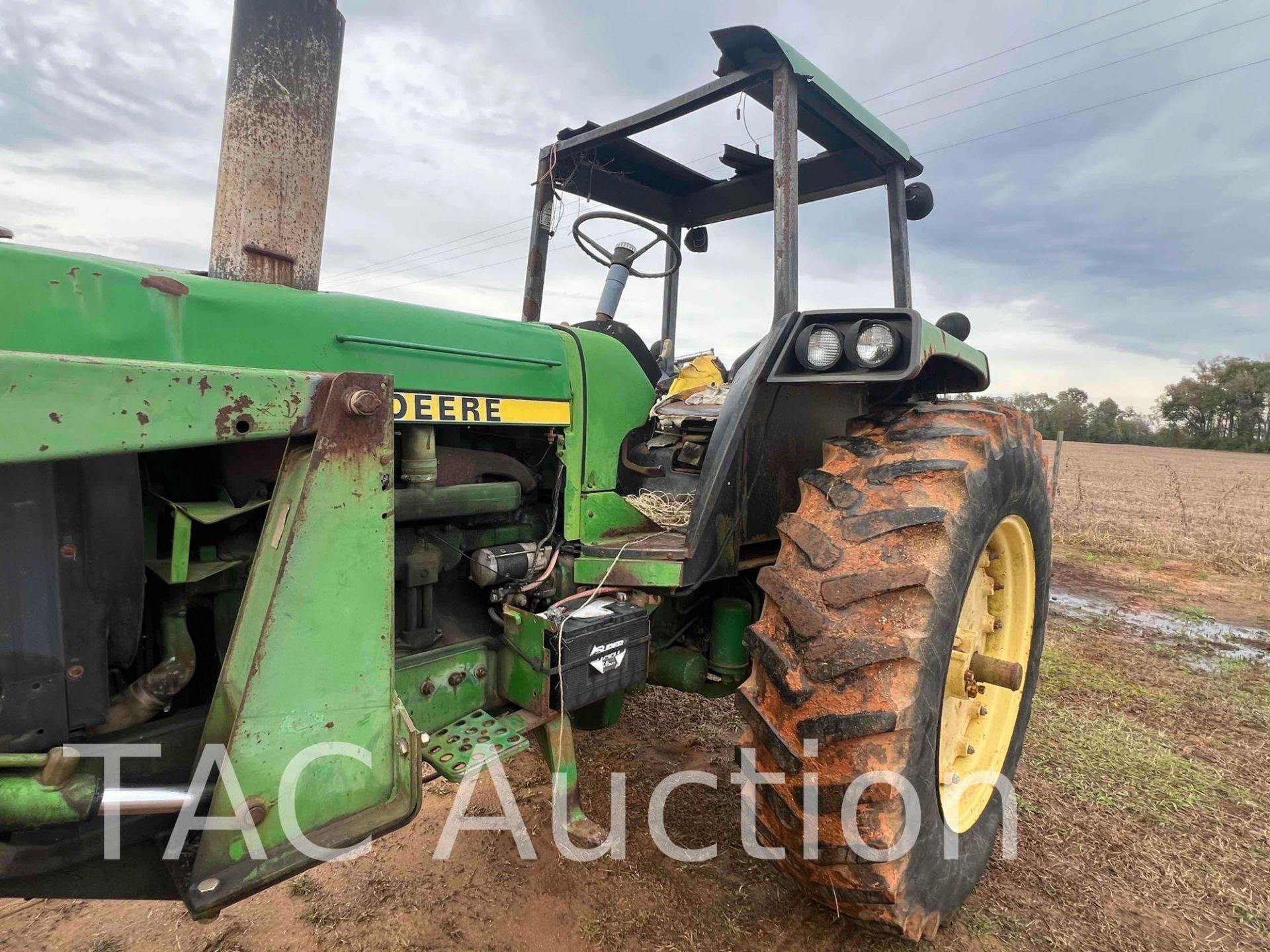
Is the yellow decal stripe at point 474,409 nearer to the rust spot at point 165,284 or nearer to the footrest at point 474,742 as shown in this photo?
the rust spot at point 165,284

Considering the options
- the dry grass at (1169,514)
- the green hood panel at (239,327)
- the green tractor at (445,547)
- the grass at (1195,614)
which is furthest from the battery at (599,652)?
the dry grass at (1169,514)

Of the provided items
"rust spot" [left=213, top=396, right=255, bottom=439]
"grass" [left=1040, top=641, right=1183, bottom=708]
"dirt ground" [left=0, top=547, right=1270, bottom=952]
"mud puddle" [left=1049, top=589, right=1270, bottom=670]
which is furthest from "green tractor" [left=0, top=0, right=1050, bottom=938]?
"mud puddle" [left=1049, top=589, right=1270, bottom=670]

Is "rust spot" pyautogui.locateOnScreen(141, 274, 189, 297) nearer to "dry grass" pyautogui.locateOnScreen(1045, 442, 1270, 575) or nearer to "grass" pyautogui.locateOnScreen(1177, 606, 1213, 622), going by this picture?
"grass" pyautogui.locateOnScreen(1177, 606, 1213, 622)

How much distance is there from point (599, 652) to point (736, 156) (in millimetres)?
2215

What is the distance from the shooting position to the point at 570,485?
222 cm

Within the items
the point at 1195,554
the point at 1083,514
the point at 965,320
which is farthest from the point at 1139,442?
the point at 965,320

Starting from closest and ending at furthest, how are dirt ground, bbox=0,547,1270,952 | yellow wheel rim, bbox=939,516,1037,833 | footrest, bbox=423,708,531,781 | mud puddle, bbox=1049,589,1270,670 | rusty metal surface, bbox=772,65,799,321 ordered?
footrest, bbox=423,708,531,781
dirt ground, bbox=0,547,1270,952
yellow wheel rim, bbox=939,516,1037,833
rusty metal surface, bbox=772,65,799,321
mud puddle, bbox=1049,589,1270,670

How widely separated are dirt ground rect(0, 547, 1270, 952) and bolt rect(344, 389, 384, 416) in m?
1.50

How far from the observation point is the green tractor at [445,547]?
3.91 ft

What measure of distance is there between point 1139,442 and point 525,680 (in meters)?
58.1

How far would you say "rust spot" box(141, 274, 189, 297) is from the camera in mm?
1422

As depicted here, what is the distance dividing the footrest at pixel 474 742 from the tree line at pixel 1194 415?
145 ft

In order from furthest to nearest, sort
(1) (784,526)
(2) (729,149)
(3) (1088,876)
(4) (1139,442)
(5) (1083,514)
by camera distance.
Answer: (4) (1139,442)
(5) (1083,514)
(2) (729,149)
(3) (1088,876)
(1) (784,526)

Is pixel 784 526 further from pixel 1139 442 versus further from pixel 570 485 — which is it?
pixel 1139 442
